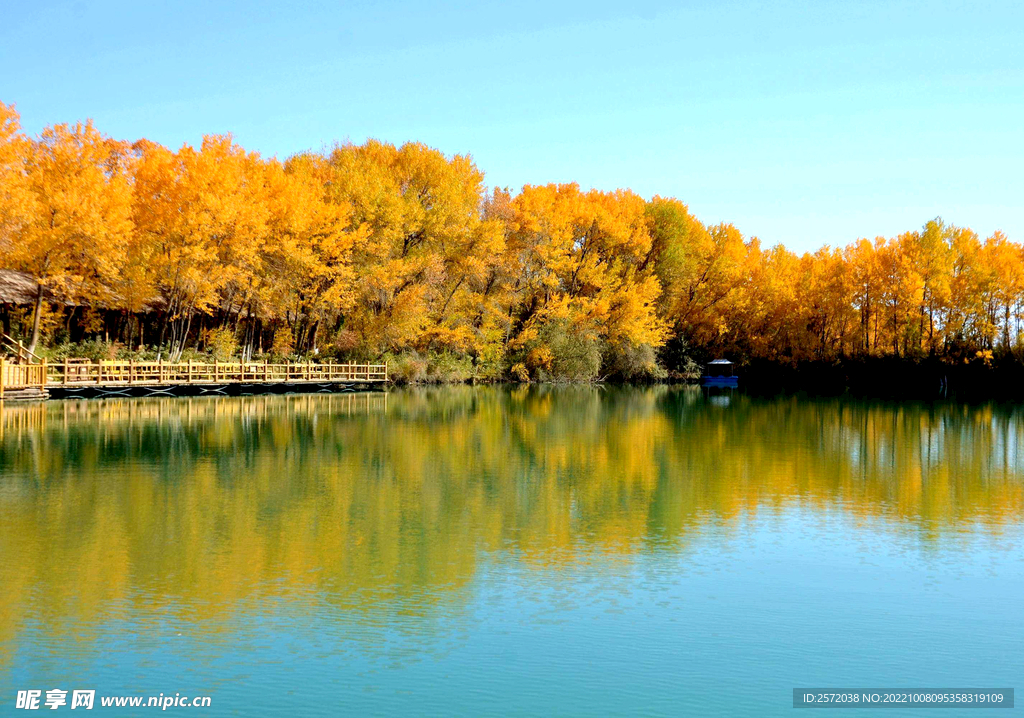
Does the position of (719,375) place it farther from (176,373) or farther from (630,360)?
(176,373)

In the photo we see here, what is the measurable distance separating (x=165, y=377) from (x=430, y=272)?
720 inches

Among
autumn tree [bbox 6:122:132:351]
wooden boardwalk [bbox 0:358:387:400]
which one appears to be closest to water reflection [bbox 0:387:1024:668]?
wooden boardwalk [bbox 0:358:387:400]

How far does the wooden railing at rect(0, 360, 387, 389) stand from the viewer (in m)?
37.8

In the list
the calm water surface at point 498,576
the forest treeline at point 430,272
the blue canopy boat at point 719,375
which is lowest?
the calm water surface at point 498,576

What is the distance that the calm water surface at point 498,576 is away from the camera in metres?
8.29

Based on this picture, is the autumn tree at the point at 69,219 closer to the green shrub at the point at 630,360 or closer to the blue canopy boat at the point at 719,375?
the green shrub at the point at 630,360

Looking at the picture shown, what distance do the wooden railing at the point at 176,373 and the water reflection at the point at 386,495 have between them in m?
3.81

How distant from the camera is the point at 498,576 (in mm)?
11500

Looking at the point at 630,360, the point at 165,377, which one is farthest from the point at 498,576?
the point at 630,360

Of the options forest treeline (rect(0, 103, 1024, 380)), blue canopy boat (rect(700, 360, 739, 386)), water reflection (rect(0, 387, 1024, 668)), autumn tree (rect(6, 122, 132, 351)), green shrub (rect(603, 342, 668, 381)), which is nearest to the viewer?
water reflection (rect(0, 387, 1024, 668))

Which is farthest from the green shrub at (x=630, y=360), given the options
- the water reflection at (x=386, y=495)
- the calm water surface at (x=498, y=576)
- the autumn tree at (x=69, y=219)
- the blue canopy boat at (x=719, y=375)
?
the calm water surface at (x=498, y=576)

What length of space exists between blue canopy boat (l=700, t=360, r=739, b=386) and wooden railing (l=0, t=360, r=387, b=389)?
28996 millimetres

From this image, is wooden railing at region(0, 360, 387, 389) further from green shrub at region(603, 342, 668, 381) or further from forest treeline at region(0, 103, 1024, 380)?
green shrub at region(603, 342, 668, 381)

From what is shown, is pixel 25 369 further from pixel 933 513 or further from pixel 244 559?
pixel 933 513
